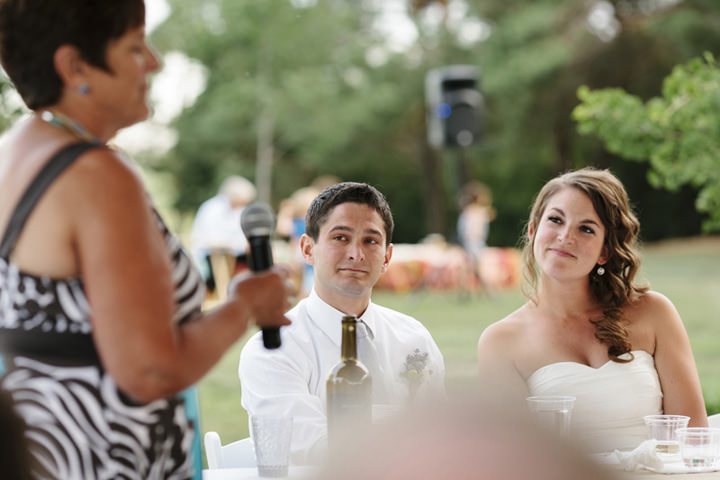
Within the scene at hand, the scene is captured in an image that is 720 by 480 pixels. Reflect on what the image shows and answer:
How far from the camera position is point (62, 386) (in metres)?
1.37

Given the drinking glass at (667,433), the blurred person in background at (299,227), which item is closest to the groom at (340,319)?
the drinking glass at (667,433)

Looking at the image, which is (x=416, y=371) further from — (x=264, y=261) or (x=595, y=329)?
(x=264, y=261)

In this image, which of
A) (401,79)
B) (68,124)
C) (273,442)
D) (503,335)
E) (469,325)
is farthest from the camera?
(401,79)

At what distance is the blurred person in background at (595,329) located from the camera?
2.86m

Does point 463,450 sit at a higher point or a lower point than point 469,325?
higher

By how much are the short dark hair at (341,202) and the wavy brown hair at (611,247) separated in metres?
0.61

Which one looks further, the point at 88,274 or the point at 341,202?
the point at 341,202

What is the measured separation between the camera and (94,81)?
1416 millimetres

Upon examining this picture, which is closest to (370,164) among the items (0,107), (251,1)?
(251,1)

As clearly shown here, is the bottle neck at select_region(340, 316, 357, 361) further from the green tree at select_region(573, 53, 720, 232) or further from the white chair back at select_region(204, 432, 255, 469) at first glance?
the green tree at select_region(573, 53, 720, 232)

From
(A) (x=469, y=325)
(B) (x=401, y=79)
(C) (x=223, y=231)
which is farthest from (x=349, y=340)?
(B) (x=401, y=79)

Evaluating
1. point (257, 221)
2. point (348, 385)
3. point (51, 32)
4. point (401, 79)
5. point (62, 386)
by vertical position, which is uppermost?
point (401, 79)

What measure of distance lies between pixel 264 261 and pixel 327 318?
1.08 metres

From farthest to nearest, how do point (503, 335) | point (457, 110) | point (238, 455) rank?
point (457, 110)
point (503, 335)
point (238, 455)
